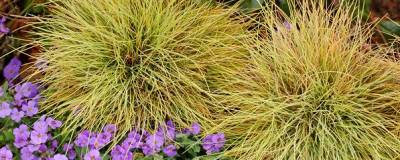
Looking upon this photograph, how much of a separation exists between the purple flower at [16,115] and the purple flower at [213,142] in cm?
82

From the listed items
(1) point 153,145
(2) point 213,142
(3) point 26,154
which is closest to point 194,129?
(2) point 213,142

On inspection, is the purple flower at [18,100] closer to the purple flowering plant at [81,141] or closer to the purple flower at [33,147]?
the purple flowering plant at [81,141]

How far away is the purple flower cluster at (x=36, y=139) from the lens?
257 centimetres

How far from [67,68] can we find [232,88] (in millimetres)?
801

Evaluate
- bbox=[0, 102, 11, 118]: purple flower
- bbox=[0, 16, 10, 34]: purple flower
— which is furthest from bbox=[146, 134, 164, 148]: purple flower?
bbox=[0, 16, 10, 34]: purple flower

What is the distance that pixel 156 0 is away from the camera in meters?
2.96

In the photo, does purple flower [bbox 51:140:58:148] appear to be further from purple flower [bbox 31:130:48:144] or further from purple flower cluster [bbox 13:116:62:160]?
purple flower [bbox 31:130:48:144]

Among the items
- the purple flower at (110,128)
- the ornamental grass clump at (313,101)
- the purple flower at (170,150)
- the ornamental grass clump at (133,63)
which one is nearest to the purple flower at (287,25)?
the ornamental grass clump at (313,101)

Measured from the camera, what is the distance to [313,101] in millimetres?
2725

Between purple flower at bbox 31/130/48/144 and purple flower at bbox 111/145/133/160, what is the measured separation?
0.97 ft

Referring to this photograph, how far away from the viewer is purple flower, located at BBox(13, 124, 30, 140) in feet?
8.50

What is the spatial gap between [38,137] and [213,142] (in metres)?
0.76

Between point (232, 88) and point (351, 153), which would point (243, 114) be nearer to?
point (232, 88)

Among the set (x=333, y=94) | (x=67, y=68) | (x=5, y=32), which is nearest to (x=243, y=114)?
(x=333, y=94)
